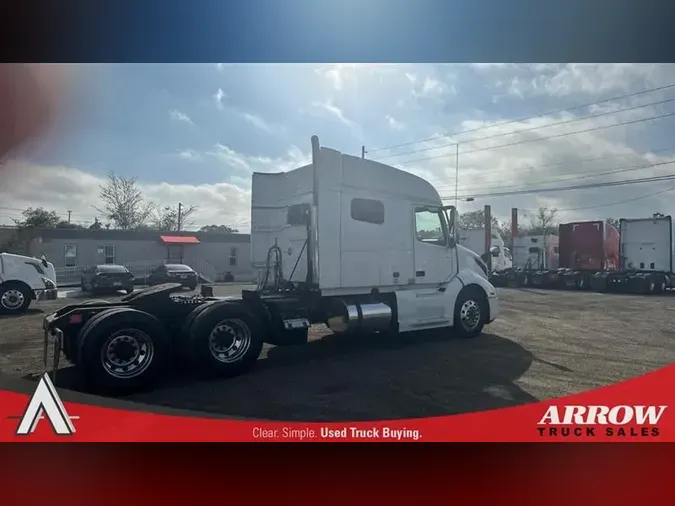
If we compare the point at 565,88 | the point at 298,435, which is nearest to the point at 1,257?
the point at 298,435

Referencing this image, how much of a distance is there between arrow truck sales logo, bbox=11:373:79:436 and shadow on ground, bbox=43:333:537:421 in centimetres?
9

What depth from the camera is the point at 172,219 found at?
2998mm

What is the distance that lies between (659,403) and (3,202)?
16.1 feet

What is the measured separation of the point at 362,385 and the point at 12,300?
9.72 feet

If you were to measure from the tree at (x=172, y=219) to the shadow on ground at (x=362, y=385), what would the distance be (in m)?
1.25

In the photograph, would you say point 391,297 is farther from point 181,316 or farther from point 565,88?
point 565,88

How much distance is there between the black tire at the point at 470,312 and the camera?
4.39 metres

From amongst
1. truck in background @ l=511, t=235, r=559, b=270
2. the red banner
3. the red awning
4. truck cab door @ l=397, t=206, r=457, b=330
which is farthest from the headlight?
truck in background @ l=511, t=235, r=559, b=270

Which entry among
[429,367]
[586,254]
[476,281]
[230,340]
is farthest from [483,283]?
[230,340]

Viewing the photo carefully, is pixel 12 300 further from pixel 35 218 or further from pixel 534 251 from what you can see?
pixel 534 251

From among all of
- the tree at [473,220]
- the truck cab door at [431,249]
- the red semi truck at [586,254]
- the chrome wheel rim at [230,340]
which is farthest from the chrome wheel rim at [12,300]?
the red semi truck at [586,254]

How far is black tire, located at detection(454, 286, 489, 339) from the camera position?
173 inches

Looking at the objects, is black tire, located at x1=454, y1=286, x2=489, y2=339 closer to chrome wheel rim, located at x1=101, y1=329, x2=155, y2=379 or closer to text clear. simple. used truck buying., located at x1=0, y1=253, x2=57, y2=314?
chrome wheel rim, located at x1=101, y1=329, x2=155, y2=379

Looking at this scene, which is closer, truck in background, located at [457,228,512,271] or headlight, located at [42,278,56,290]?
headlight, located at [42,278,56,290]
